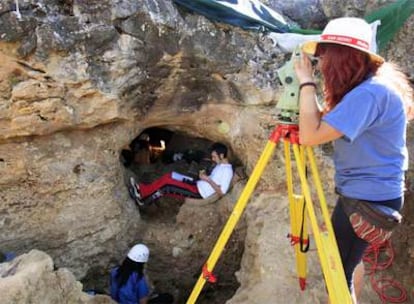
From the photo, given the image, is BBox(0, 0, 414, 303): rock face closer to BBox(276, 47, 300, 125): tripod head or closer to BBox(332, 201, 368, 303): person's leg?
BBox(332, 201, 368, 303): person's leg

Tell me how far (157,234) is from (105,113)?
1490 millimetres

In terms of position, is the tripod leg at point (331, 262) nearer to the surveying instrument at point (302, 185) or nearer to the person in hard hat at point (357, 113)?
the surveying instrument at point (302, 185)

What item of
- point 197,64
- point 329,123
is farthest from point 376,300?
point 197,64

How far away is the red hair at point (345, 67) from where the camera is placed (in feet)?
7.31

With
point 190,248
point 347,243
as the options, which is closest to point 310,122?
point 347,243

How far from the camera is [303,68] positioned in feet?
7.88

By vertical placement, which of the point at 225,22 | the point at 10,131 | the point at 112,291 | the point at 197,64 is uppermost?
the point at 225,22

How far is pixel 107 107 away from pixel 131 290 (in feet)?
5.39

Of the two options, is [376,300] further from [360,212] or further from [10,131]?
[10,131]

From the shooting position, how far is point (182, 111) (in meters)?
4.91

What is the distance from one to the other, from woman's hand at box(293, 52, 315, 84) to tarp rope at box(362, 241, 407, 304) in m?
2.21

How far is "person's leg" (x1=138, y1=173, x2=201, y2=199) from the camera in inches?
214

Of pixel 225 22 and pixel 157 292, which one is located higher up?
pixel 225 22

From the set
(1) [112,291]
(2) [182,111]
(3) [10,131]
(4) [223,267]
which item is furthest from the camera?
(4) [223,267]
